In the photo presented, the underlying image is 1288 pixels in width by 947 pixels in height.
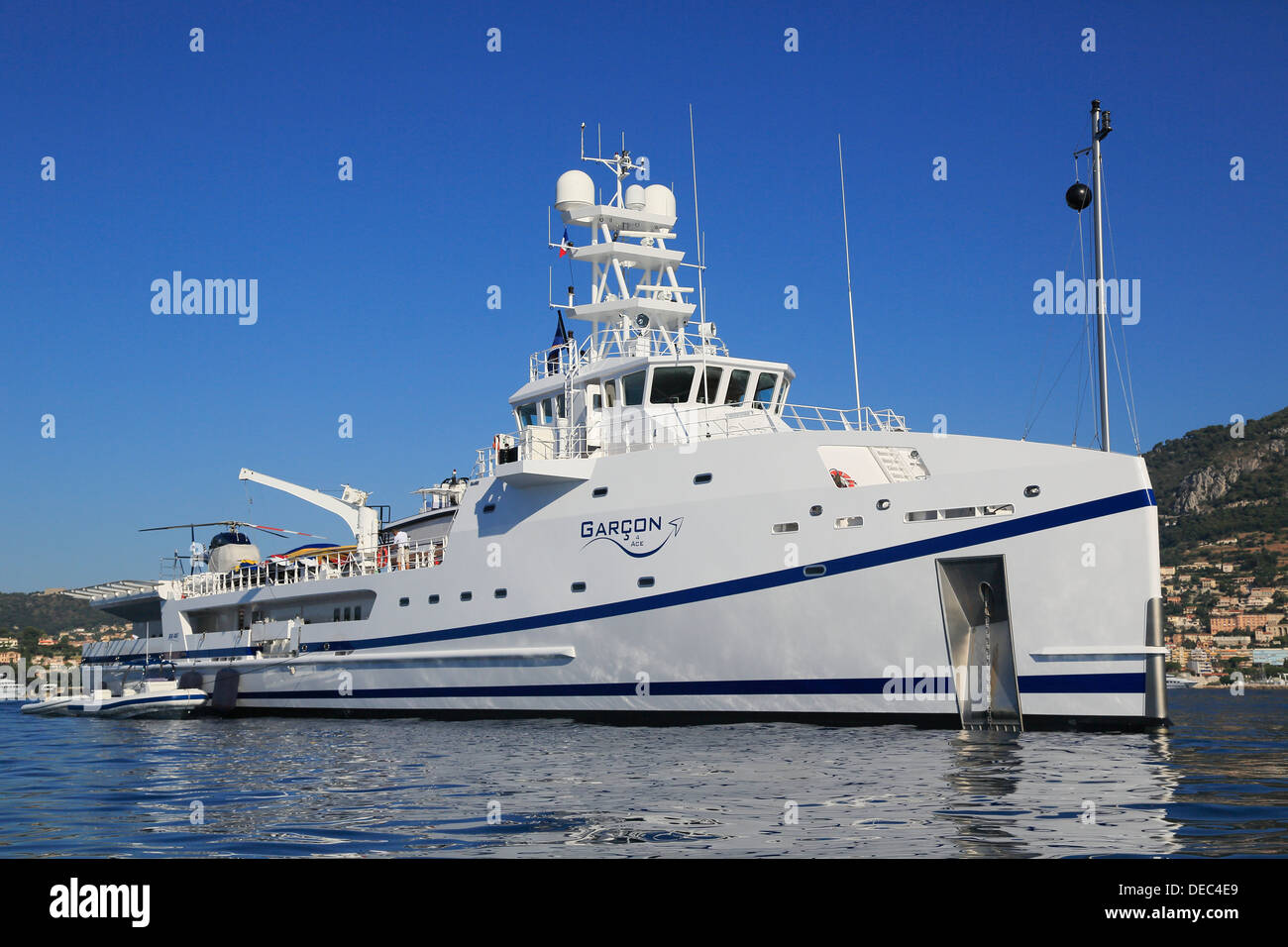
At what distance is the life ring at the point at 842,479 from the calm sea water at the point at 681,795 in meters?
4.17

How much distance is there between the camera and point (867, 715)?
682 inches

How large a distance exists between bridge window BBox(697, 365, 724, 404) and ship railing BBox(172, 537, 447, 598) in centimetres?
683

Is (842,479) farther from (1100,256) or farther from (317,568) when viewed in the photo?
(317,568)

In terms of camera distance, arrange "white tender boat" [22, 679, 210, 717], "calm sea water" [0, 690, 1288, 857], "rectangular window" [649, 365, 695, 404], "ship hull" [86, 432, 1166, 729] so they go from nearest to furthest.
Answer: "calm sea water" [0, 690, 1288, 857], "ship hull" [86, 432, 1166, 729], "rectangular window" [649, 365, 695, 404], "white tender boat" [22, 679, 210, 717]

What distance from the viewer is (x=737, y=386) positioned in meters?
22.9

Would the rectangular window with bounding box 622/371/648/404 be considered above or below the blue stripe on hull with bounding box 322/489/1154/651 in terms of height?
above

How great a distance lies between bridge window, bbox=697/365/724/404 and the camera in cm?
2231

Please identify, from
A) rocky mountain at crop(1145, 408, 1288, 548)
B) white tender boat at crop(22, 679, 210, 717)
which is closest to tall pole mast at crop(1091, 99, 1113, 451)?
white tender boat at crop(22, 679, 210, 717)

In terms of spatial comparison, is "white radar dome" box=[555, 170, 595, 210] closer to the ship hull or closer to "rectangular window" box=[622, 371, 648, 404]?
"rectangular window" box=[622, 371, 648, 404]

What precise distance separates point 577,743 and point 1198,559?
67.2 meters

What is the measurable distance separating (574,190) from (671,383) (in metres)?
6.97

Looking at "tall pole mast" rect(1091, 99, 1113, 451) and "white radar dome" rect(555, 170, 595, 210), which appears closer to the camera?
"tall pole mast" rect(1091, 99, 1113, 451)

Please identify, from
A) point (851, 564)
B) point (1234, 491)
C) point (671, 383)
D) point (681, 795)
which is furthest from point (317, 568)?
point (1234, 491)
